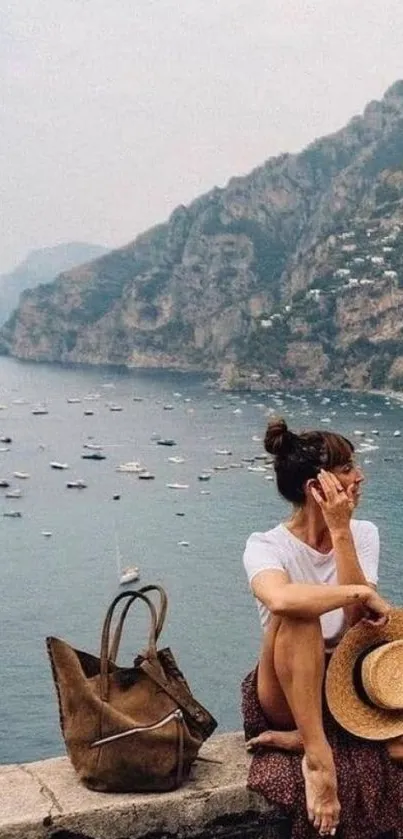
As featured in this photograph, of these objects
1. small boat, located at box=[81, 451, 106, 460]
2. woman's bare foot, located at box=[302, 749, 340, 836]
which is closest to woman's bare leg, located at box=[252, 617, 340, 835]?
woman's bare foot, located at box=[302, 749, 340, 836]

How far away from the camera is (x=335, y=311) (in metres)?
158

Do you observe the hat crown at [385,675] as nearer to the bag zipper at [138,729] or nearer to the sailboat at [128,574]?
the bag zipper at [138,729]

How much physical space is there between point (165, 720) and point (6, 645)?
3519cm

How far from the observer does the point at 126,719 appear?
3.19 meters

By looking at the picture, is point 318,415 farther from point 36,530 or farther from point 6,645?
point 6,645

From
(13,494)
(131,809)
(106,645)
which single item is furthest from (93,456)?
(131,809)

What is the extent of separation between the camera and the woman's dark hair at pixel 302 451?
3.44 metres

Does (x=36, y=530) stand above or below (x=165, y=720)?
below

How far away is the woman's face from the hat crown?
491 millimetres

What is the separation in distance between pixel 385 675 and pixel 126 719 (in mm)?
835

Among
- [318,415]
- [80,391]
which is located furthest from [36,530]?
[80,391]

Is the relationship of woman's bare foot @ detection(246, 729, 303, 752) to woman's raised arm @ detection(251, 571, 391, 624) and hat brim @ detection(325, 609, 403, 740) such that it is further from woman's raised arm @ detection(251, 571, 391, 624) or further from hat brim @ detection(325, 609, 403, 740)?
woman's raised arm @ detection(251, 571, 391, 624)

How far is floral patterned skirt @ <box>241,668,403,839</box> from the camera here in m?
3.19

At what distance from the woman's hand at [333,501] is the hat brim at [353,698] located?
1.12ft
